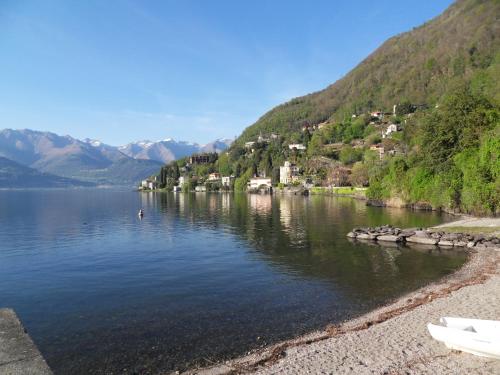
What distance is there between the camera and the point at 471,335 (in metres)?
15.0

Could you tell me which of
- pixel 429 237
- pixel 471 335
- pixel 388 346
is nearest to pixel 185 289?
pixel 388 346

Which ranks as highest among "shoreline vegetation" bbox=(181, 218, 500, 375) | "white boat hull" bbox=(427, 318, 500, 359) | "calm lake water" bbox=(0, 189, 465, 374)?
"white boat hull" bbox=(427, 318, 500, 359)

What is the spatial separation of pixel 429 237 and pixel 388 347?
31.5 metres

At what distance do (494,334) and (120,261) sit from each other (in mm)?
33527

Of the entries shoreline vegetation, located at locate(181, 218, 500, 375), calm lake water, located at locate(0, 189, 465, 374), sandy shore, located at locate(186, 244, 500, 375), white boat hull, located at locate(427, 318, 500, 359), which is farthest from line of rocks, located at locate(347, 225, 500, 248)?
white boat hull, located at locate(427, 318, 500, 359)

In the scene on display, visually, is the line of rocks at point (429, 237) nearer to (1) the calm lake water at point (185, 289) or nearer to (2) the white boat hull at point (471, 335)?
(1) the calm lake water at point (185, 289)

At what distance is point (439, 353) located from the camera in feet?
52.1

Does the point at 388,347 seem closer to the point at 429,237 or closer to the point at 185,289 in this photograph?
the point at 185,289

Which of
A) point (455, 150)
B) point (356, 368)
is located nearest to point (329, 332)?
point (356, 368)

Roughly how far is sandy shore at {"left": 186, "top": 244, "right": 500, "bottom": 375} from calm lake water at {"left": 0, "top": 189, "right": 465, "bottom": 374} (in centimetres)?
163

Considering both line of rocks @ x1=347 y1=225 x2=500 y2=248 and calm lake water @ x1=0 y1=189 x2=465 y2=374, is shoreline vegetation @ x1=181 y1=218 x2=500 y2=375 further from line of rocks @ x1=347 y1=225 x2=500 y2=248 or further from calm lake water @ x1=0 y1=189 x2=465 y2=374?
A: line of rocks @ x1=347 y1=225 x2=500 y2=248

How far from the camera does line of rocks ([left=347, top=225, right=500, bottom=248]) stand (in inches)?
1624

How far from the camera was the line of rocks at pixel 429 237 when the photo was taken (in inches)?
1624

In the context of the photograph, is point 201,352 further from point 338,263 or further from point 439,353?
point 338,263
